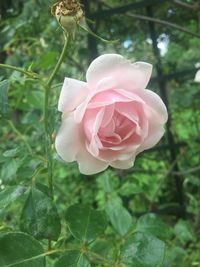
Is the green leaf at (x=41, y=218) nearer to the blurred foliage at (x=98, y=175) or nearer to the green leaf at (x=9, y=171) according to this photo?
the blurred foliage at (x=98, y=175)

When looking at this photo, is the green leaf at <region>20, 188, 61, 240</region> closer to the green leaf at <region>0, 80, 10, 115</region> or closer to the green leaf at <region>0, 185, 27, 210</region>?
the green leaf at <region>0, 185, 27, 210</region>

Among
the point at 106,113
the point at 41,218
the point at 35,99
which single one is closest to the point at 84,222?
the point at 41,218

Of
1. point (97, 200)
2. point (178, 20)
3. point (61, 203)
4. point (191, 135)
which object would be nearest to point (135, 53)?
point (178, 20)

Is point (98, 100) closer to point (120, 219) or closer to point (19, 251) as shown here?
point (19, 251)

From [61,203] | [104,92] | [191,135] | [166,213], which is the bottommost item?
[166,213]

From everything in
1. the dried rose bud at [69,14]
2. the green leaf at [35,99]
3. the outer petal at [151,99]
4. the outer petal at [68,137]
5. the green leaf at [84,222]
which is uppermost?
the dried rose bud at [69,14]

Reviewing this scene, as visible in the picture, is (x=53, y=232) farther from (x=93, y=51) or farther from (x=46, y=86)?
(x=93, y=51)

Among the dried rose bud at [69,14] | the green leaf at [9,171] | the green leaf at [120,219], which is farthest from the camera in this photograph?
the green leaf at [120,219]

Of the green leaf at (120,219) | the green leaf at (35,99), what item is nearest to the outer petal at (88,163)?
the green leaf at (120,219)
